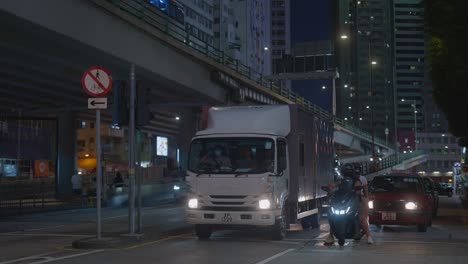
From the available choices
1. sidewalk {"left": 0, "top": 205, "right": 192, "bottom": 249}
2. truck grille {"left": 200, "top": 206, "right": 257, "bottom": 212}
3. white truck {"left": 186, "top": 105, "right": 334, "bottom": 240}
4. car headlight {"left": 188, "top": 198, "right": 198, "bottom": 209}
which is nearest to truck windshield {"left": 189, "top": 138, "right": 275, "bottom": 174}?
white truck {"left": 186, "top": 105, "right": 334, "bottom": 240}

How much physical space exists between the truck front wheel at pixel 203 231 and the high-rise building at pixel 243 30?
330ft

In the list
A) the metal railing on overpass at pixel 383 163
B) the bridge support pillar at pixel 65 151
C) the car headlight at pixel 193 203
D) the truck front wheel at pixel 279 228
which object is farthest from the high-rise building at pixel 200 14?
the car headlight at pixel 193 203

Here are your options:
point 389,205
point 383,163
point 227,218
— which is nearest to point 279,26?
point 383,163

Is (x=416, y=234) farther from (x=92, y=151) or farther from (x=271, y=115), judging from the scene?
(x=92, y=151)

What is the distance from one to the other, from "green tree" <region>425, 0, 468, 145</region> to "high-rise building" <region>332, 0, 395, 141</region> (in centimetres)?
5371

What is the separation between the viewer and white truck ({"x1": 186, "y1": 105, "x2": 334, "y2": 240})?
15305 mm

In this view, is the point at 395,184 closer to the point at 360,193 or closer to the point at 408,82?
the point at 360,193

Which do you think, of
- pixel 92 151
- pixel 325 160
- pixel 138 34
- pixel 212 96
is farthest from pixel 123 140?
pixel 325 160

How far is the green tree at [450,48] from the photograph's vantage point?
20266 millimetres

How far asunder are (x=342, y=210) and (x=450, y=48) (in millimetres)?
9018

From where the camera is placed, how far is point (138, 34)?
2650 cm

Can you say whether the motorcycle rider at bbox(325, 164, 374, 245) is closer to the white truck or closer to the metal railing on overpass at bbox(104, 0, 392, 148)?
the white truck

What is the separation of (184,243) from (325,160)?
6836 mm

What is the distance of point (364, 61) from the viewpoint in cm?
11612
